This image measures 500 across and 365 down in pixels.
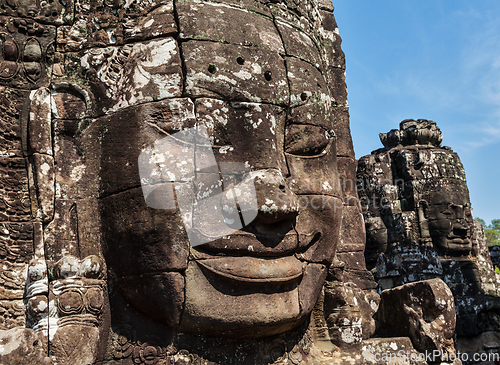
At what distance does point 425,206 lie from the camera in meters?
15.9

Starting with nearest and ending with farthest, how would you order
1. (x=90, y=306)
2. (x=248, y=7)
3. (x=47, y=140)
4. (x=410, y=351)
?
(x=90, y=306) < (x=47, y=140) < (x=248, y=7) < (x=410, y=351)

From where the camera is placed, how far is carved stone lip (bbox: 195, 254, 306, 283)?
339 cm

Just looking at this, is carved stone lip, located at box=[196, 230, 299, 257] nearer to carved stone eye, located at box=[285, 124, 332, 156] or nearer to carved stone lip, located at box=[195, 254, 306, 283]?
carved stone lip, located at box=[195, 254, 306, 283]

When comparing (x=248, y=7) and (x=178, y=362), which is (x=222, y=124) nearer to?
(x=248, y=7)

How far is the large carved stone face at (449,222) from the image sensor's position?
51.2 ft

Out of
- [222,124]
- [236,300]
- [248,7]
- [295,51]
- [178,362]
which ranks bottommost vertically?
[178,362]

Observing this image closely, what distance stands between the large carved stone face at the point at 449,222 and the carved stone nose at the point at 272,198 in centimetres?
1333

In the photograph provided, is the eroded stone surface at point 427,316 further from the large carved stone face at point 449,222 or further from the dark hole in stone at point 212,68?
the large carved stone face at point 449,222

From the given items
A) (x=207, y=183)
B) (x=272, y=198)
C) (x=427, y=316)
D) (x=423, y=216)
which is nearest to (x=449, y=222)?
(x=423, y=216)

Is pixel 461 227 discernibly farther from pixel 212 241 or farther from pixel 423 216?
pixel 212 241

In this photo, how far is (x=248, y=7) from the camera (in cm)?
406

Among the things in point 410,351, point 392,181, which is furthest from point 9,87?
point 392,181

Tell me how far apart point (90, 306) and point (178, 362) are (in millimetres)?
729

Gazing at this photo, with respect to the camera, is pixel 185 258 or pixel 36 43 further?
pixel 36 43
